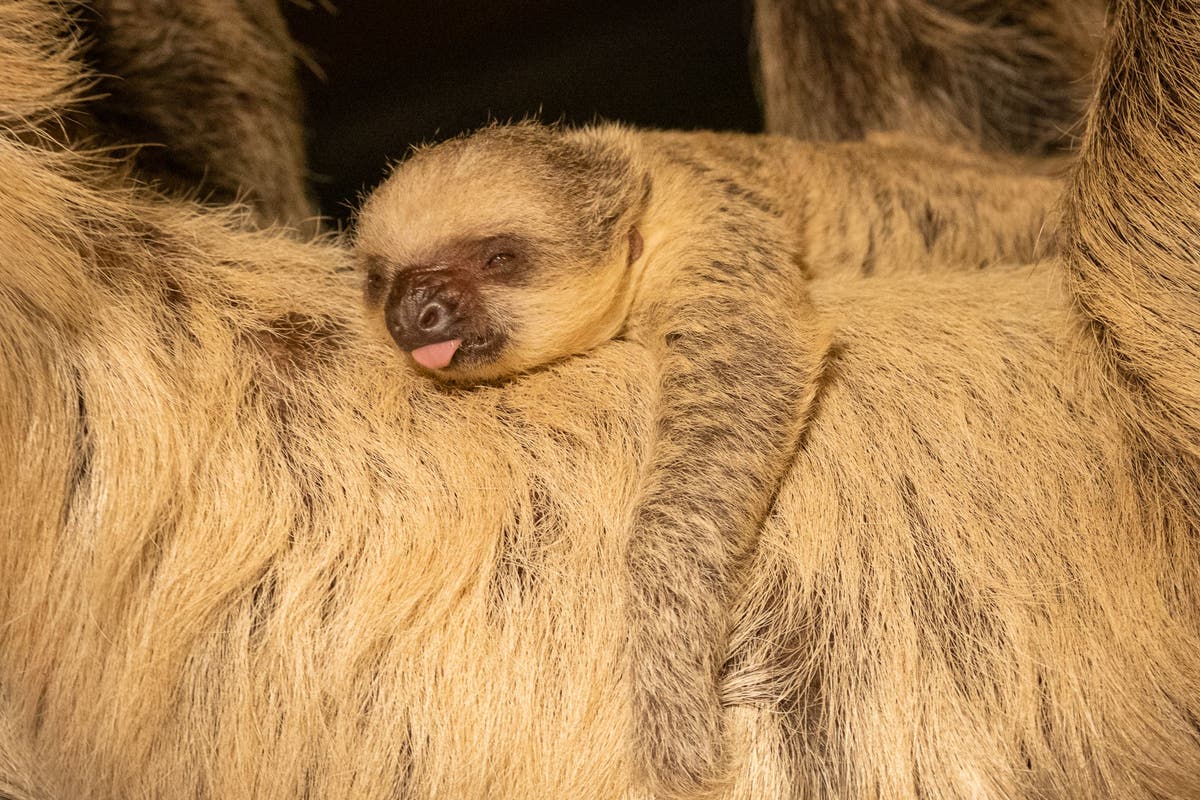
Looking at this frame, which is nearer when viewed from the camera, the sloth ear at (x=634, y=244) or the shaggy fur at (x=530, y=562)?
the shaggy fur at (x=530, y=562)

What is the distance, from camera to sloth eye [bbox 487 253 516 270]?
1595 mm

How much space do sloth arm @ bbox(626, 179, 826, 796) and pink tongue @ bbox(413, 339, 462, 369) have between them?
31 centimetres

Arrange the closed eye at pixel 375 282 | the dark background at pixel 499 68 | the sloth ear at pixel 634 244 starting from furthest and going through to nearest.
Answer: the dark background at pixel 499 68 < the sloth ear at pixel 634 244 < the closed eye at pixel 375 282

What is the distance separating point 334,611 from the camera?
1456mm

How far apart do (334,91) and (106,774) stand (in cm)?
194

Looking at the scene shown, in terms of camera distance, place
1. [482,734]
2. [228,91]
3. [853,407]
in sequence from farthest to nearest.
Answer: [228,91]
[853,407]
[482,734]

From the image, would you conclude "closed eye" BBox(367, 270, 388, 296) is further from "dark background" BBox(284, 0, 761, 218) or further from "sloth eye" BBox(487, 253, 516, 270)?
"dark background" BBox(284, 0, 761, 218)

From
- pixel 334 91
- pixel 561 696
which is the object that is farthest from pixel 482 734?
pixel 334 91

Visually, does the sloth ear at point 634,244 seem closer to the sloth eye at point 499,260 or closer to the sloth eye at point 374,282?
the sloth eye at point 499,260

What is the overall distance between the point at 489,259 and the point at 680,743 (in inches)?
29.7

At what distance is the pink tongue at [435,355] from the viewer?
59.4 inches

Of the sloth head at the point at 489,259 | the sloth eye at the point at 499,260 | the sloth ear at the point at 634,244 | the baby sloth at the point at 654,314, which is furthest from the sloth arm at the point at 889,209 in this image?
the sloth eye at the point at 499,260

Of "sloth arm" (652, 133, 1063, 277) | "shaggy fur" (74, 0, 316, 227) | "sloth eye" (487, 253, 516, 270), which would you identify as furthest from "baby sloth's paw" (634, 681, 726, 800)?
"shaggy fur" (74, 0, 316, 227)

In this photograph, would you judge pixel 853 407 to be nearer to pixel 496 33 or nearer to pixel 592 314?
pixel 592 314
